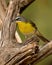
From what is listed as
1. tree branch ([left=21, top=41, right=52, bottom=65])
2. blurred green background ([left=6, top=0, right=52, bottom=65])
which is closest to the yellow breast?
tree branch ([left=21, top=41, right=52, bottom=65])

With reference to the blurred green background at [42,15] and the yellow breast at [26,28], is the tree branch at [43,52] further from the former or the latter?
the blurred green background at [42,15]

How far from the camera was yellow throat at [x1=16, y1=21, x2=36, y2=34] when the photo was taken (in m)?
1.58

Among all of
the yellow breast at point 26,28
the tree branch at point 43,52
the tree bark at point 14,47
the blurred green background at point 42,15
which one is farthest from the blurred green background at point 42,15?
the tree branch at point 43,52

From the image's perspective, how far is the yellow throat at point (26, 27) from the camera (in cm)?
158

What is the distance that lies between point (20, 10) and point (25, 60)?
1.22ft

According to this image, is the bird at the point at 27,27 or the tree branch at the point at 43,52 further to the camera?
the bird at the point at 27,27

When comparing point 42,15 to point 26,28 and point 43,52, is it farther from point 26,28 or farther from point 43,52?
point 43,52

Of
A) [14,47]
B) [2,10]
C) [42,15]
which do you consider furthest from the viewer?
[42,15]

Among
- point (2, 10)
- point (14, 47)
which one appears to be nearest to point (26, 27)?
point (2, 10)

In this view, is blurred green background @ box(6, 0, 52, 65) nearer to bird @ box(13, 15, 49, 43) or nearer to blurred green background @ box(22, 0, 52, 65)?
blurred green background @ box(22, 0, 52, 65)

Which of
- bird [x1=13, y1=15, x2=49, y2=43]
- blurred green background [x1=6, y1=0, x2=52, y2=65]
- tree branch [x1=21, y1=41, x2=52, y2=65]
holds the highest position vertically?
tree branch [x1=21, y1=41, x2=52, y2=65]

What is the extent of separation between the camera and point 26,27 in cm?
160

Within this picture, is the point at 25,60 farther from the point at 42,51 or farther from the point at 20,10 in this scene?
the point at 20,10

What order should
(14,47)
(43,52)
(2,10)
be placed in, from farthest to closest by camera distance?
(2,10), (14,47), (43,52)
